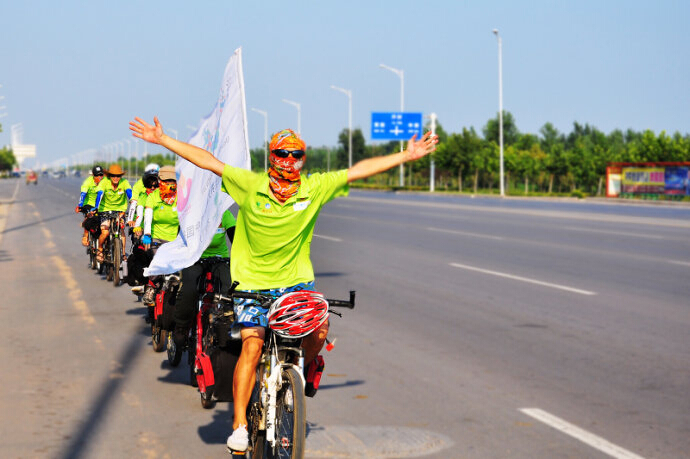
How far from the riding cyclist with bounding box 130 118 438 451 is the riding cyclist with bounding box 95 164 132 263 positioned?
922cm

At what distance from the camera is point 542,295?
1220 centimetres

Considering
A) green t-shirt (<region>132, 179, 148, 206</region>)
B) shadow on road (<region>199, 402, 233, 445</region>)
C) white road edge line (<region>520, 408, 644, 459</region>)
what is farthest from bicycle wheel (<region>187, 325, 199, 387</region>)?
green t-shirt (<region>132, 179, 148, 206</region>)

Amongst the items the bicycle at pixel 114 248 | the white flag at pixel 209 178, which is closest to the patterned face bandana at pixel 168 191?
the white flag at pixel 209 178

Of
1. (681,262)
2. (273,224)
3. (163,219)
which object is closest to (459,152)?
(681,262)

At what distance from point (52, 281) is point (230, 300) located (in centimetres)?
936

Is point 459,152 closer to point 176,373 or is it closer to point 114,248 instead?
point 114,248

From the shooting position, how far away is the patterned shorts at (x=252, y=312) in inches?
188

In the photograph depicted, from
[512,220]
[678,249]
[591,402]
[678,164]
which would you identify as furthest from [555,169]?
[591,402]

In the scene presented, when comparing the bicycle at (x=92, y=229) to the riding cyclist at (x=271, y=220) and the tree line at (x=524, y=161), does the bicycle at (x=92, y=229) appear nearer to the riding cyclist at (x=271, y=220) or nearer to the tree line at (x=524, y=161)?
the riding cyclist at (x=271, y=220)

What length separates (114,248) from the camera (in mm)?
13438

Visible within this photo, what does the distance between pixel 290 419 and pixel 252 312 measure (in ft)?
2.03

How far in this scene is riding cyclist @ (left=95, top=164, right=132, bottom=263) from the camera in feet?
45.6

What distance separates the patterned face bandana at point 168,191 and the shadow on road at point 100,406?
144 centimetres

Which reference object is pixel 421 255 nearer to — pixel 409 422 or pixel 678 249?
pixel 678 249
